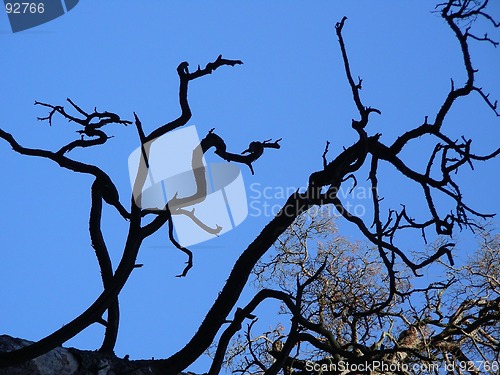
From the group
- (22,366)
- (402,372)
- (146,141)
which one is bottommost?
(22,366)

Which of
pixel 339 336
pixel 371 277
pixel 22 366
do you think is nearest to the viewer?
pixel 22 366

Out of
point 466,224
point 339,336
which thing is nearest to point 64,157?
point 466,224

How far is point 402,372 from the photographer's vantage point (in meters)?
5.14

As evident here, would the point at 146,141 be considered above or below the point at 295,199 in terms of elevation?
above

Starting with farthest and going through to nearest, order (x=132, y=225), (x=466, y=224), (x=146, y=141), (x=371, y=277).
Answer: (x=371, y=277)
(x=466, y=224)
(x=146, y=141)
(x=132, y=225)

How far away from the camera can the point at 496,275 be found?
7.93 metres

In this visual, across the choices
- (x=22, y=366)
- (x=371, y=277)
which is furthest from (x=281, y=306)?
(x=22, y=366)

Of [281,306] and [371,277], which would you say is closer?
[371,277]

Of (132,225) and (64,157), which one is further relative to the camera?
(64,157)

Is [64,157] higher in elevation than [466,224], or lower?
higher

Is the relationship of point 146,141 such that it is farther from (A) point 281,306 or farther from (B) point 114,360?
(A) point 281,306

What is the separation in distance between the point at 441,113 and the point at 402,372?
2.32 metres

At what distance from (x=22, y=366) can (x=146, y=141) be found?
1292 millimetres

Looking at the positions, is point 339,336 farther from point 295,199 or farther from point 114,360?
point 114,360
